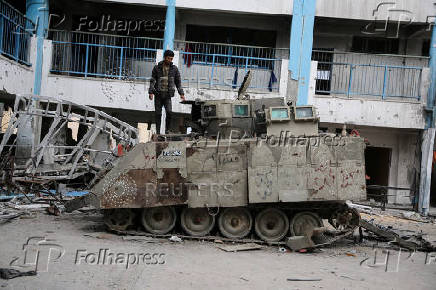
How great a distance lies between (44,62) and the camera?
15.1 metres

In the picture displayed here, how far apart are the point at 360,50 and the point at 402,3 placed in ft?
8.40

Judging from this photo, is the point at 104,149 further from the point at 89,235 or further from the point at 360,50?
the point at 360,50

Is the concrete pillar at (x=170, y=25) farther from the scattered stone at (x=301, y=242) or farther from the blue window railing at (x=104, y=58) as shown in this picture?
the scattered stone at (x=301, y=242)

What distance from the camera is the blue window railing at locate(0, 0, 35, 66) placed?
43.5ft

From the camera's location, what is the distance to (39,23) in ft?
50.0

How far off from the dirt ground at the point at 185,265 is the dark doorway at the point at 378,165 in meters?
8.74

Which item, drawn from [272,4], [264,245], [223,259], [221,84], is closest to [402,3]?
[272,4]

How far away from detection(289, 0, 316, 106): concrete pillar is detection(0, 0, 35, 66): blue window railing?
8.68m

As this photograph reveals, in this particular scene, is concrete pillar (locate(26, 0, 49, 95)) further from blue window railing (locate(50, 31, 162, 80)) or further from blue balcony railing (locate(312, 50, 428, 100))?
blue balcony railing (locate(312, 50, 428, 100))
